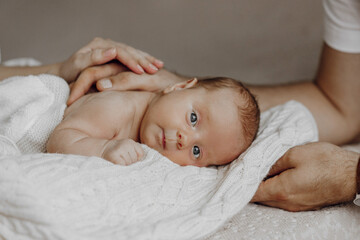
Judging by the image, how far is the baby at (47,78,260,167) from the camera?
1250 millimetres

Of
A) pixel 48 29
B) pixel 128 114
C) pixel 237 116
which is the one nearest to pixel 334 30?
pixel 237 116

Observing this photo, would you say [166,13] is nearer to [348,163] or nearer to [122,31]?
[122,31]

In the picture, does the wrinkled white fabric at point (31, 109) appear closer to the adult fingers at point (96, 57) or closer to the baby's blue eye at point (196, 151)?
the adult fingers at point (96, 57)

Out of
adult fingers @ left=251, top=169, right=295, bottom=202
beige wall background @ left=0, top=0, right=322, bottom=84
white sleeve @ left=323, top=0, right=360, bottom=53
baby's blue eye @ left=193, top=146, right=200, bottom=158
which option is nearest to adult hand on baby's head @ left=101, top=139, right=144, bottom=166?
baby's blue eye @ left=193, top=146, right=200, bottom=158

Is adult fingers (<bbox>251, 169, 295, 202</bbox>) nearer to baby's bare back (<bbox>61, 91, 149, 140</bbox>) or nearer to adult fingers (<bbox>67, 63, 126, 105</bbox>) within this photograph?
A: baby's bare back (<bbox>61, 91, 149, 140</bbox>)

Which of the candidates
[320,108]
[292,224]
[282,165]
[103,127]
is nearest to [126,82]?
[103,127]

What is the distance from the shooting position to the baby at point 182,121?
1250 mm

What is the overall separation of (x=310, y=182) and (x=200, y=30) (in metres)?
1.37

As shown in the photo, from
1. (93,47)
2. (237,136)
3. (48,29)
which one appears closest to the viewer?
(237,136)

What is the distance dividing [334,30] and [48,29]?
5.16 ft

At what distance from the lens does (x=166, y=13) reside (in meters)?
2.37

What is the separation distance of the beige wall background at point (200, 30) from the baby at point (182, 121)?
102cm

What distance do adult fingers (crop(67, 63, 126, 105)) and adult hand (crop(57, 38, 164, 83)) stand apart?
3 centimetres

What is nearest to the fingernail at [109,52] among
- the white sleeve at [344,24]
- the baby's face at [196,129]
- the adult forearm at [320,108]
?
the baby's face at [196,129]
